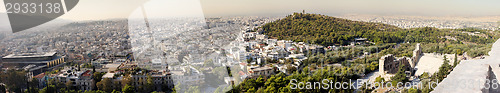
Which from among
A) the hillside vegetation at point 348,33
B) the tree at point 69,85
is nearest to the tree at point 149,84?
the tree at point 69,85

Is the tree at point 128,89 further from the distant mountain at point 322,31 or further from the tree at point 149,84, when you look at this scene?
the distant mountain at point 322,31

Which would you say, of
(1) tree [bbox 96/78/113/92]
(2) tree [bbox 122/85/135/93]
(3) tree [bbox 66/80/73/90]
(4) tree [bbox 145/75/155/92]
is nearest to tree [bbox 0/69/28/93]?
(3) tree [bbox 66/80/73/90]

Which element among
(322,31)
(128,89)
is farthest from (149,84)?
(322,31)

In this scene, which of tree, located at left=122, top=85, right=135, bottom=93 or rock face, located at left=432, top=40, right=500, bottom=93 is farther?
tree, located at left=122, top=85, right=135, bottom=93

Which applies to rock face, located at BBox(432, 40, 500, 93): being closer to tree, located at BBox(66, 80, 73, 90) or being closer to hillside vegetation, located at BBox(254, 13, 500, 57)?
tree, located at BBox(66, 80, 73, 90)

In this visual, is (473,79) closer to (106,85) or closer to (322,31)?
(106,85)

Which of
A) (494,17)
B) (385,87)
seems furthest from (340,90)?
(494,17)
